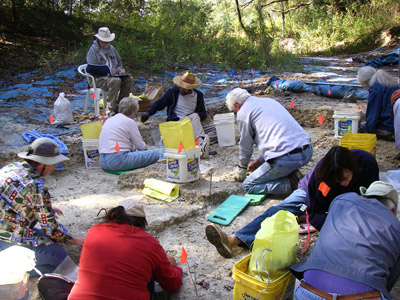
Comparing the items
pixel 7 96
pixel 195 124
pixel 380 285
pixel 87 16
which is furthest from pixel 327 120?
pixel 87 16

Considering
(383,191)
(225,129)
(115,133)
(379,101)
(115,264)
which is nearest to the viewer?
(115,264)

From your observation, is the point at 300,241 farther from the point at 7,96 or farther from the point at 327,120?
the point at 7,96

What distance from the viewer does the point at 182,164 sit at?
4.18 meters

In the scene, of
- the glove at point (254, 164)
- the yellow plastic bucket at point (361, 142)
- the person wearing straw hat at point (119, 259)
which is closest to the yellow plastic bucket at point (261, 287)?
the person wearing straw hat at point (119, 259)

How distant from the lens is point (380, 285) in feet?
5.85

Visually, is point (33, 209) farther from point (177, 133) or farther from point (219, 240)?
point (177, 133)

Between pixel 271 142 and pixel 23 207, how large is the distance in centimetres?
235

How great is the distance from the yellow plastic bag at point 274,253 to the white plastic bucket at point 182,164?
6.28 feet

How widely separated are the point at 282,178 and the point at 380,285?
7.15 ft

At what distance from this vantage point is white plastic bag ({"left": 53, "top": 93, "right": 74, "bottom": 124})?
6302 millimetres

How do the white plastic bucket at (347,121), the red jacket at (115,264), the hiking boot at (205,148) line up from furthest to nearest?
the hiking boot at (205,148)
the white plastic bucket at (347,121)
the red jacket at (115,264)

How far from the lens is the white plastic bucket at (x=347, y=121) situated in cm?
532

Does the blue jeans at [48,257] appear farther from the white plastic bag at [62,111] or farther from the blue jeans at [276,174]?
the white plastic bag at [62,111]

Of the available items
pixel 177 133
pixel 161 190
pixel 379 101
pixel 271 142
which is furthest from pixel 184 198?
pixel 379 101
